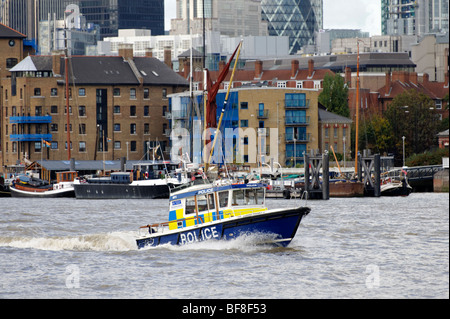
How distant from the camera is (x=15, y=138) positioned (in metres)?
164

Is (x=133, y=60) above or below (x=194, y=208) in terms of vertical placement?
above

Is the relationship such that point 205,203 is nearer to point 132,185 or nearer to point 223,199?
point 223,199

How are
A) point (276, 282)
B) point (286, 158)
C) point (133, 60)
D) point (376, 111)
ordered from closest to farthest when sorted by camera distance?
point (276, 282) → point (286, 158) → point (133, 60) → point (376, 111)

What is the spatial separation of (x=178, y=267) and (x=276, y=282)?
5.57 m

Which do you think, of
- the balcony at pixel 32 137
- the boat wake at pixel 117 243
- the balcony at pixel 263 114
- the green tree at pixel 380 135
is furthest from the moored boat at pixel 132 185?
the boat wake at pixel 117 243

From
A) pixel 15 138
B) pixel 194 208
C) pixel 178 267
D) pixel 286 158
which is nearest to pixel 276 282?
pixel 178 267

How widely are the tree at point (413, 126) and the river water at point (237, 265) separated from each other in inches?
3792

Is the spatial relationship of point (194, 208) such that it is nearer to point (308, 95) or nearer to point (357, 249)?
point (357, 249)

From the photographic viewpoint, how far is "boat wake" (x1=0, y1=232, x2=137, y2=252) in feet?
180

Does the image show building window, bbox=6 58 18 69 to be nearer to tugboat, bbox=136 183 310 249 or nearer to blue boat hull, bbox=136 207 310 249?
tugboat, bbox=136 183 310 249

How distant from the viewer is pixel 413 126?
16512 centimetres

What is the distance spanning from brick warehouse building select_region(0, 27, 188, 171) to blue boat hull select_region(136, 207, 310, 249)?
11157cm

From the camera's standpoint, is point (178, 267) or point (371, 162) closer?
point (178, 267)

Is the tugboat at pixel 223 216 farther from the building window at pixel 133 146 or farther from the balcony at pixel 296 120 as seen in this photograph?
the building window at pixel 133 146
